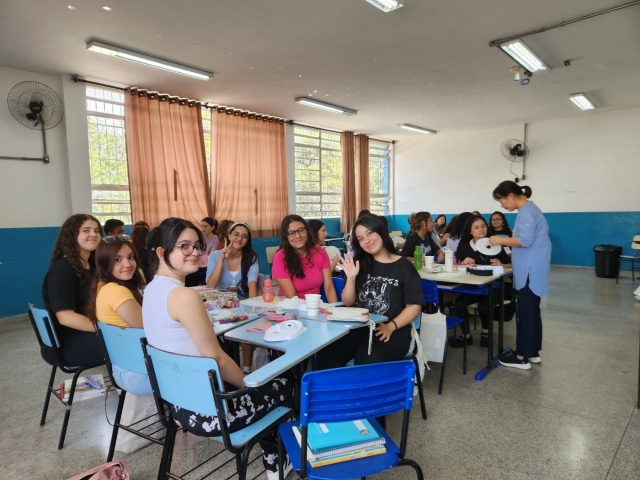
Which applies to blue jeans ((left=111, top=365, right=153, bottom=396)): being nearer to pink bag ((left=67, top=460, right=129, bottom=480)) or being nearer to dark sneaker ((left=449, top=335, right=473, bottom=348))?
pink bag ((left=67, top=460, right=129, bottom=480))

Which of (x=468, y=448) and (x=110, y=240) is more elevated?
(x=110, y=240)

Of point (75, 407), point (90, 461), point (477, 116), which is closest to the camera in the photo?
point (90, 461)

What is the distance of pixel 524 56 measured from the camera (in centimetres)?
464

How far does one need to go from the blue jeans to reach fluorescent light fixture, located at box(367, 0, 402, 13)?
3.26 metres

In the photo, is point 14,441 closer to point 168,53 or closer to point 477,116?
point 168,53

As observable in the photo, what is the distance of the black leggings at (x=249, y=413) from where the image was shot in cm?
155

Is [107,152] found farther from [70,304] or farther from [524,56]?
[524,56]

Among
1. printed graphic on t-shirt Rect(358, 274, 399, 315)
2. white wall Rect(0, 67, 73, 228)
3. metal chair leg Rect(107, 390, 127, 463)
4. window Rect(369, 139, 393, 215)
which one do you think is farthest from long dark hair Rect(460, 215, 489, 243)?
window Rect(369, 139, 393, 215)

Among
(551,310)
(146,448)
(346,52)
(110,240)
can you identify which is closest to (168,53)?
(346,52)


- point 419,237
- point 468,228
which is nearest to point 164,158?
point 419,237

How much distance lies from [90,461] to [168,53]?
4069 mm

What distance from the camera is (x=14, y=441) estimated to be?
7.64 ft

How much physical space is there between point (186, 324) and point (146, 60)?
4113 millimetres

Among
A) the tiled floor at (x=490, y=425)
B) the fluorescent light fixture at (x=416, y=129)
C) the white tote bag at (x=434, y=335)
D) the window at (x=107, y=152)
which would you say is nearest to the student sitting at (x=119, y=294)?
the tiled floor at (x=490, y=425)
